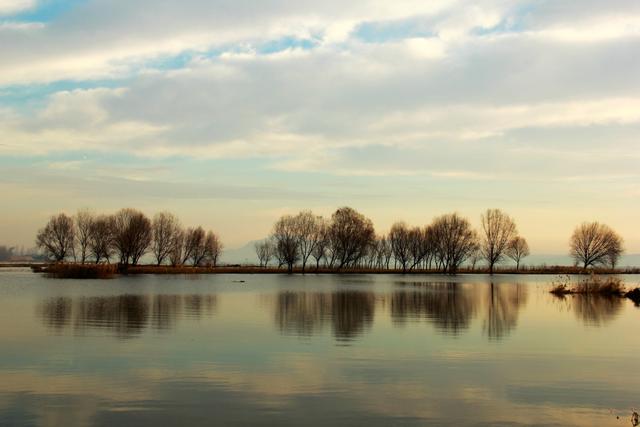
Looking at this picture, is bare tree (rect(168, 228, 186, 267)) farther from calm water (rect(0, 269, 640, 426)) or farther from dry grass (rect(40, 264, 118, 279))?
calm water (rect(0, 269, 640, 426))

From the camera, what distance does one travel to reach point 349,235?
110250 mm

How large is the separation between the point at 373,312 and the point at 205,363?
14.5 meters

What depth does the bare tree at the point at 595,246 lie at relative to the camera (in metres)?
114

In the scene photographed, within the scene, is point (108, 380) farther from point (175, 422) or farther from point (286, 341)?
point (286, 341)

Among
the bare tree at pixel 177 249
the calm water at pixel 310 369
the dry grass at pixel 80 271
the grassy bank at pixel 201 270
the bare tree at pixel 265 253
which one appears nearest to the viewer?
the calm water at pixel 310 369

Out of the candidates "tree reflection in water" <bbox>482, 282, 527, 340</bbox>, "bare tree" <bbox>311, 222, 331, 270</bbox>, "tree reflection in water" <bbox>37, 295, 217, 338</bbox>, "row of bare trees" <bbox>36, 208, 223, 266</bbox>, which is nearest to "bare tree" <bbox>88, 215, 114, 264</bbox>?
"row of bare trees" <bbox>36, 208, 223, 266</bbox>

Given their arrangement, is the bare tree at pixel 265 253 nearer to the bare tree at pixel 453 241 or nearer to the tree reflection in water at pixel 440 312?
the bare tree at pixel 453 241

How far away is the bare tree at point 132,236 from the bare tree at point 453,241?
5218 centimetres

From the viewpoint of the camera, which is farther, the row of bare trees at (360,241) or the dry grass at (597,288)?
the row of bare trees at (360,241)

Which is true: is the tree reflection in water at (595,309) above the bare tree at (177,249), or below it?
below

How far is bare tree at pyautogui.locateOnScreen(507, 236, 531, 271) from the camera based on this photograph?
117m

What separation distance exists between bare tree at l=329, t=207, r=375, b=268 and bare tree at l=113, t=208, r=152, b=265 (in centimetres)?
3344

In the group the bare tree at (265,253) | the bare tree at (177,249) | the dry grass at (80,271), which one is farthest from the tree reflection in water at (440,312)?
the bare tree at (265,253)

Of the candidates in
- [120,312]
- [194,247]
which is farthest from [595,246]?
[120,312]
